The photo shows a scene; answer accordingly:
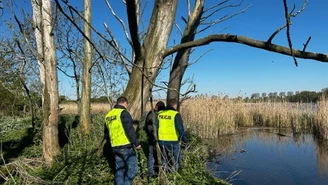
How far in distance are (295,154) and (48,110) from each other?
34.1 feet

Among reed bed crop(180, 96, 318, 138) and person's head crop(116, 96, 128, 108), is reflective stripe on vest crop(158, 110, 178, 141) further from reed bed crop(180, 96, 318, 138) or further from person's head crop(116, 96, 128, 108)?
reed bed crop(180, 96, 318, 138)

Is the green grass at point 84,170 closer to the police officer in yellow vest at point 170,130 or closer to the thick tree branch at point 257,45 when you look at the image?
the police officer in yellow vest at point 170,130

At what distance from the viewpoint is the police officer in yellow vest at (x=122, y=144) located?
5.43m

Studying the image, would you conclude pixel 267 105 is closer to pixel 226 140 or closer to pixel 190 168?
pixel 226 140

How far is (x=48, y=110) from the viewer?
21.0 ft

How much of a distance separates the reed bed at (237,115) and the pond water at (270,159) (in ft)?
2.94

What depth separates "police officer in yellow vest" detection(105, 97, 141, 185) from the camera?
5.43 meters

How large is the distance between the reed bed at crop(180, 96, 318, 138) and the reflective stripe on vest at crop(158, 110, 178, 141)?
7000mm

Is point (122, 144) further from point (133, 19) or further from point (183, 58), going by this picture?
point (183, 58)

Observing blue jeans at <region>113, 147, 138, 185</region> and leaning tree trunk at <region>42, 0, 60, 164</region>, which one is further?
leaning tree trunk at <region>42, 0, 60, 164</region>

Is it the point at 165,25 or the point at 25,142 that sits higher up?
the point at 165,25

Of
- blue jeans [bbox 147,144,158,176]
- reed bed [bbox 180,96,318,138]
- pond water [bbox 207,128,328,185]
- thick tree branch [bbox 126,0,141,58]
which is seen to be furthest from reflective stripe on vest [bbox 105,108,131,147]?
reed bed [bbox 180,96,318,138]

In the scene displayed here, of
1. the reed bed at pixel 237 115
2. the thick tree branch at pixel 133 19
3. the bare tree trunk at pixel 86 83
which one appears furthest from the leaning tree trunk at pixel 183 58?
the reed bed at pixel 237 115

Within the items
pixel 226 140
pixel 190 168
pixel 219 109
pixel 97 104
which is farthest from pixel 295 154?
pixel 97 104
